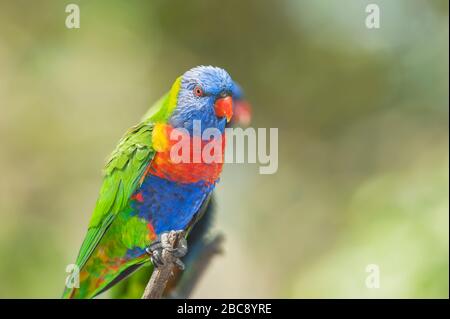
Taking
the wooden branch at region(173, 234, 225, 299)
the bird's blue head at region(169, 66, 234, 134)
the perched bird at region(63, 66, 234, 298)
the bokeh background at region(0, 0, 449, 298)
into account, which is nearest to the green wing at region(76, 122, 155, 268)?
the perched bird at region(63, 66, 234, 298)

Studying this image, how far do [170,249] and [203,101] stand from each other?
1.87 ft

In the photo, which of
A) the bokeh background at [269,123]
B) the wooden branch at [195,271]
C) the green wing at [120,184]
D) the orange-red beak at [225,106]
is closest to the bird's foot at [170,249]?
the green wing at [120,184]

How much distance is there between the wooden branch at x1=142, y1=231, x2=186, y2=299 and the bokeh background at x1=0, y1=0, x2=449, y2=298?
75.5 inches

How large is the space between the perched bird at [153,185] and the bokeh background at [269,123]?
1.80m

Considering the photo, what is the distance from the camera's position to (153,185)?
187cm

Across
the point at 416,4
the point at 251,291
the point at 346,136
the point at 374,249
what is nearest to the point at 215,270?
the point at 251,291

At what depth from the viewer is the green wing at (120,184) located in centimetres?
182

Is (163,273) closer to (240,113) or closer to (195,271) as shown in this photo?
(195,271)

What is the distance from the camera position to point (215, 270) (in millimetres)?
3873

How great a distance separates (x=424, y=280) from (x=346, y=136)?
1.66m

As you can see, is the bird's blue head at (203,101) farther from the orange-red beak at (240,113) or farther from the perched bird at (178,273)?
the perched bird at (178,273)

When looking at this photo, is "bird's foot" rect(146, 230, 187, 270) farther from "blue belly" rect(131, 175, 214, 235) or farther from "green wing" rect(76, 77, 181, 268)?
"green wing" rect(76, 77, 181, 268)

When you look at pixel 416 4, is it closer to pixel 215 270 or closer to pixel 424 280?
pixel 424 280

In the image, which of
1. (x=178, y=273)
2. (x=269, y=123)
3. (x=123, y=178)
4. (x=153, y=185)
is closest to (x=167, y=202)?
(x=153, y=185)
